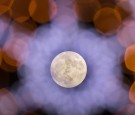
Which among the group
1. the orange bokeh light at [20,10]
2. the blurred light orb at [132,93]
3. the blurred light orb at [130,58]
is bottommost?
the blurred light orb at [132,93]

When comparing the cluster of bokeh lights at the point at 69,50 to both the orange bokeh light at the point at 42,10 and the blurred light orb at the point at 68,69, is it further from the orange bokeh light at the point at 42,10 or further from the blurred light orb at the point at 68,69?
the blurred light orb at the point at 68,69

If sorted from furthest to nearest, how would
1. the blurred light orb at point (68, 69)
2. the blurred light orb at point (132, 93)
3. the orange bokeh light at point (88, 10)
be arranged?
the orange bokeh light at point (88, 10), the blurred light orb at point (132, 93), the blurred light orb at point (68, 69)

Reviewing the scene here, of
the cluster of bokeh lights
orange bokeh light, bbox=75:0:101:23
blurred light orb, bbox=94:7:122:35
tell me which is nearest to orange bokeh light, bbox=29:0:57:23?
the cluster of bokeh lights

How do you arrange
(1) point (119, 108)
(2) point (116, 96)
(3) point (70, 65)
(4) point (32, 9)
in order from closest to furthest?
(3) point (70, 65)
(1) point (119, 108)
(2) point (116, 96)
(4) point (32, 9)

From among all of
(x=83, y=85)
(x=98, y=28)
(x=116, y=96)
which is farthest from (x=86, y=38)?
(x=116, y=96)

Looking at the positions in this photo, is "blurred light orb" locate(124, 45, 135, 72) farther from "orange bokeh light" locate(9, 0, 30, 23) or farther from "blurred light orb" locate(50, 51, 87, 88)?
"orange bokeh light" locate(9, 0, 30, 23)

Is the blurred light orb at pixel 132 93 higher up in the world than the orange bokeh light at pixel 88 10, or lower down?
lower down

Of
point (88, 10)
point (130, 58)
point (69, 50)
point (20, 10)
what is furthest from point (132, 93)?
point (20, 10)

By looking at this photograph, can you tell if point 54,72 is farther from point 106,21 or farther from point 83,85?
point 106,21

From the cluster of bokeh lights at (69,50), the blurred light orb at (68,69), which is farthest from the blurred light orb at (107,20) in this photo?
the blurred light orb at (68,69)
